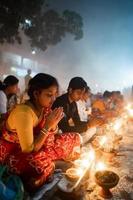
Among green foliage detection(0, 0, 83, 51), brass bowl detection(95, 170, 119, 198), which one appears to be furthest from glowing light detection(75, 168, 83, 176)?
green foliage detection(0, 0, 83, 51)

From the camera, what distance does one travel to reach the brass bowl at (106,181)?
3395 mm

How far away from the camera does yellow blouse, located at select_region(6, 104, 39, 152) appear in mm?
3107

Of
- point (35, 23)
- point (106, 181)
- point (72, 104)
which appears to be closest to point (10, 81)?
point (72, 104)

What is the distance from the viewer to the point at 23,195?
9.56 ft

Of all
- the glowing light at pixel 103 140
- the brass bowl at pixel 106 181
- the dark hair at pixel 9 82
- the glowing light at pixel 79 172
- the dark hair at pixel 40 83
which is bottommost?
the brass bowl at pixel 106 181

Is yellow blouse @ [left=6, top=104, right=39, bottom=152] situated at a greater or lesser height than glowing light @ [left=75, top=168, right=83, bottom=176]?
greater

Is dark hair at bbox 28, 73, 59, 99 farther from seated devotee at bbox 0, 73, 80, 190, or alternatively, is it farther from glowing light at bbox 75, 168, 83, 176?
glowing light at bbox 75, 168, 83, 176

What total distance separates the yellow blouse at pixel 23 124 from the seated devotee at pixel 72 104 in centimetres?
270

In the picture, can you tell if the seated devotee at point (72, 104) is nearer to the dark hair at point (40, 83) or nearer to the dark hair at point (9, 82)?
the dark hair at point (9, 82)

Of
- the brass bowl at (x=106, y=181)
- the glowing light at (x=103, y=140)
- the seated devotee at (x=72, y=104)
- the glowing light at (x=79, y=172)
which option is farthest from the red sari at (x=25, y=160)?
the seated devotee at (x=72, y=104)

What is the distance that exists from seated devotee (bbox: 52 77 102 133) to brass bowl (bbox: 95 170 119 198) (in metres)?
2.59

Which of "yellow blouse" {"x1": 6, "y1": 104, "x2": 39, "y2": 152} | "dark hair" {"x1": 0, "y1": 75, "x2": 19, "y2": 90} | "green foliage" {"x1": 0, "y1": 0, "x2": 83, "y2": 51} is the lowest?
"yellow blouse" {"x1": 6, "y1": 104, "x2": 39, "y2": 152}

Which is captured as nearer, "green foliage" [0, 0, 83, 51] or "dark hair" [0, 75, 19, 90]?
"dark hair" [0, 75, 19, 90]

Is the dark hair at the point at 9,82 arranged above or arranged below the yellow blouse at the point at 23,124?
above
